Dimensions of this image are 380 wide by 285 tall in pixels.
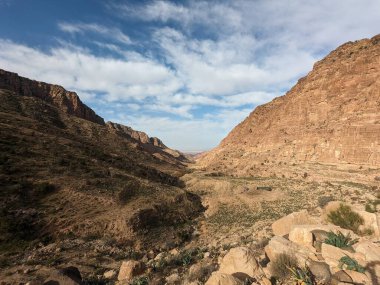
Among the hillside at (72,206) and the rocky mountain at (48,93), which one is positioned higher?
the rocky mountain at (48,93)

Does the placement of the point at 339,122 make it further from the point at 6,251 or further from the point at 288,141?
the point at 6,251

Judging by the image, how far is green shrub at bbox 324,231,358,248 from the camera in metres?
7.89

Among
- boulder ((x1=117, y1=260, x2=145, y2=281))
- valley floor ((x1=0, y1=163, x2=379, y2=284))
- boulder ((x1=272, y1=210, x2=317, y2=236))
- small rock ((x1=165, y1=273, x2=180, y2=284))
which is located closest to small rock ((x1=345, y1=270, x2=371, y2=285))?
valley floor ((x1=0, y1=163, x2=379, y2=284))

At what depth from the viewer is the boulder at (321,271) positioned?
6.45m

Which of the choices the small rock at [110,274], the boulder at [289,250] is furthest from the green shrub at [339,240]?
the small rock at [110,274]

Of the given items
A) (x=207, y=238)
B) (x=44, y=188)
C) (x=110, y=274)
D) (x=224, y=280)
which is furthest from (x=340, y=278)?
(x=44, y=188)

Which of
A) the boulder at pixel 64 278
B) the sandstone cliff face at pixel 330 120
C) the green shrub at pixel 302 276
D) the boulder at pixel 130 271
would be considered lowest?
the boulder at pixel 130 271

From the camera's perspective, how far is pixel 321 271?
6.67 metres

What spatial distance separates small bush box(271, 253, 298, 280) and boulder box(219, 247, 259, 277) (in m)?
0.49

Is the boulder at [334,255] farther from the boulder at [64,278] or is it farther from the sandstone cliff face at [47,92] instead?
the sandstone cliff face at [47,92]

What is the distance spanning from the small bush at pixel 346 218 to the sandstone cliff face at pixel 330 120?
25.3 metres

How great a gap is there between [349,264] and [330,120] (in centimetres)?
3947

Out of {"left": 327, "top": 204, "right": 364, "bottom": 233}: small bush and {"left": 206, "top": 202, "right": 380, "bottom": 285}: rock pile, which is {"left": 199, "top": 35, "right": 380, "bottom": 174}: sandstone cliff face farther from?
{"left": 206, "top": 202, "right": 380, "bottom": 285}: rock pile

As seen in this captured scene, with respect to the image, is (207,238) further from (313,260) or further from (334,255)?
(334,255)
